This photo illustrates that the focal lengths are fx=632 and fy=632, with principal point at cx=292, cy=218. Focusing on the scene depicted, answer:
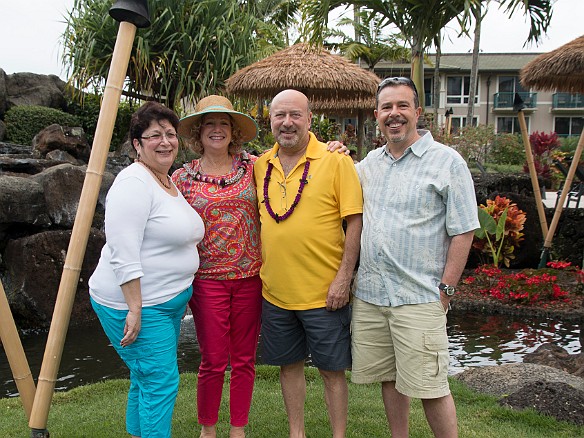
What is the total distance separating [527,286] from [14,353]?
716cm

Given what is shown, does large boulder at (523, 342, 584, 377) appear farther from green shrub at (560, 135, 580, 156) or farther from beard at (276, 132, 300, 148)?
green shrub at (560, 135, 580, 156)

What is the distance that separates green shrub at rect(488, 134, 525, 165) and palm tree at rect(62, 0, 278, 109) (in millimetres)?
17141

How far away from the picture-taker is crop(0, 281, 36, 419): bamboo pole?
307cm

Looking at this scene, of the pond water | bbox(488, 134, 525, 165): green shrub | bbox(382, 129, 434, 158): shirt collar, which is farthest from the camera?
bbox(488, 134, 525, 165): green shrub

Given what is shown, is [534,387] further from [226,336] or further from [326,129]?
[326,129]

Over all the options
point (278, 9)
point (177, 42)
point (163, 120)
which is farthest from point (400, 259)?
point (278, 9)

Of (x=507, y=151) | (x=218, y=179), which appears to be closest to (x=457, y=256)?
(x=218, y=179)

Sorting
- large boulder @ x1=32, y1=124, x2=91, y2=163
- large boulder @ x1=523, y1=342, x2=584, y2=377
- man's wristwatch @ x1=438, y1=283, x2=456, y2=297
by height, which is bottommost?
large boulder @ x1=523, y1=342, x2=584, y2=377

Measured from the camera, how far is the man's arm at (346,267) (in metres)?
3.24

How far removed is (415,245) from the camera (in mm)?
3031

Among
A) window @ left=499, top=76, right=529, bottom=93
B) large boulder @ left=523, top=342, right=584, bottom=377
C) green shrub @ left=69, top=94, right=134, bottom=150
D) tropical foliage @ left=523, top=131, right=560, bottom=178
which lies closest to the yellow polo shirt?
large boulder @ left=523, top=342, right=584, bottom=377

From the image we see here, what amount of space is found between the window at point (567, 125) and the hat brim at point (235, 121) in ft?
136

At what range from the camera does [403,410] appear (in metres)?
3.28

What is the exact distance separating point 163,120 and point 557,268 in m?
8.42
